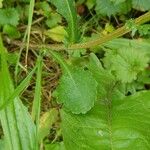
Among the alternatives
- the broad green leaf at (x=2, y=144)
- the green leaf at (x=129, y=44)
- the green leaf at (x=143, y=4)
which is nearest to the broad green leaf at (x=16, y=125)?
the broad green leaf at (x=2, y=144)

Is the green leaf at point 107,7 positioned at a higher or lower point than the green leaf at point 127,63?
higher

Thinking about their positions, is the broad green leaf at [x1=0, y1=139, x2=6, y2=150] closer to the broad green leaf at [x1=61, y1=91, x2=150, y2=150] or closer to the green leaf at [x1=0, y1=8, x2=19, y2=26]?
the broad green leaf at [x1=61, y1=91, x2=150, y2=150]

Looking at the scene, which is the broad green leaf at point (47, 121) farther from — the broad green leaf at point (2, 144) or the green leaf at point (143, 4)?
the green leaf at point (143, 4)

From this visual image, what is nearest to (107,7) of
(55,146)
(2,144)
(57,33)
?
(57,33)

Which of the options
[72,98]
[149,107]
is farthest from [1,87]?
[149,107]

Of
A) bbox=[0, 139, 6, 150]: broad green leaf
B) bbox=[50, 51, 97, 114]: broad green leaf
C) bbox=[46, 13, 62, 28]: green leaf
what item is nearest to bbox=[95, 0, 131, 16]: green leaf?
bbox=[46, 13, 62, 28]: green leaf
